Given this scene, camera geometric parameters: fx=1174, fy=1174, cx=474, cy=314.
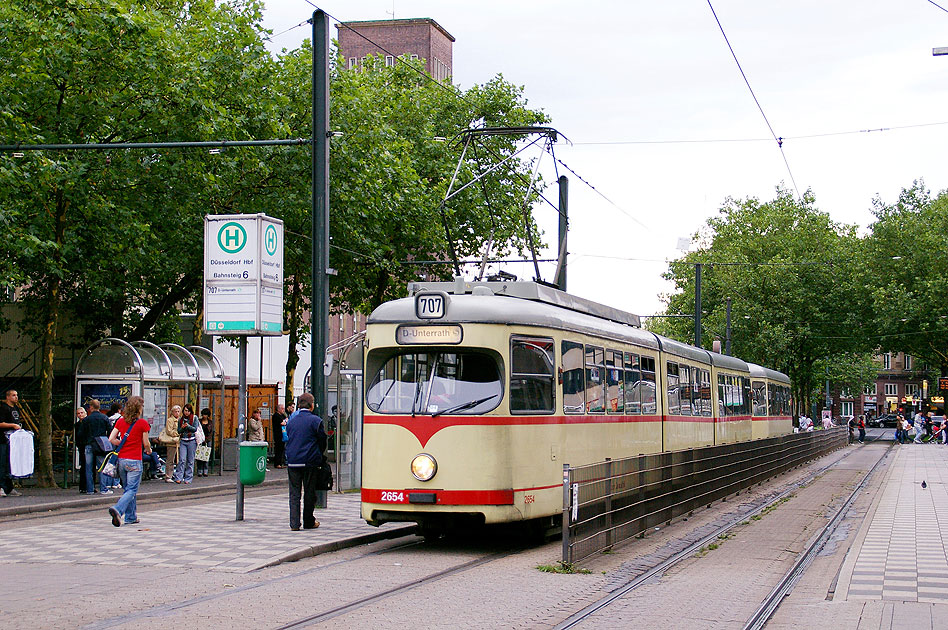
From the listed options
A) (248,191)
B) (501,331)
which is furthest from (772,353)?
(501,331)

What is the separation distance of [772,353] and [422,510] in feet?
166

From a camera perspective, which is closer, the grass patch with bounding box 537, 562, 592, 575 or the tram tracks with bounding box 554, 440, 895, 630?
the tram tracks with bounding box 554, 440, 895, 630

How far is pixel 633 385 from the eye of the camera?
17.9 metres

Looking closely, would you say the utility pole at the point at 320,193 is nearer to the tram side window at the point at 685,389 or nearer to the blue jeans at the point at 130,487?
the blue jeans at the point at 130,487

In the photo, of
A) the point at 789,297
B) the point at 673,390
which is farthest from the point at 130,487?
the point at 789,297

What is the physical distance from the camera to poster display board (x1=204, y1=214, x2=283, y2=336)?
52.2 feet

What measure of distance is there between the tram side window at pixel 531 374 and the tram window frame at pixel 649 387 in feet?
15.5

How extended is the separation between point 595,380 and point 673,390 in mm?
5936

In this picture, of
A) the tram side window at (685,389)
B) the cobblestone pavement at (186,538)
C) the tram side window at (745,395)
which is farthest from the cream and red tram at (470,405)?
the tram side window at (745,395)

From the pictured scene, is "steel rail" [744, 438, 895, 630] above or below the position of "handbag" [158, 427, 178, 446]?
below

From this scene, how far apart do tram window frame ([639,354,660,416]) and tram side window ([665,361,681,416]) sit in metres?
1.01

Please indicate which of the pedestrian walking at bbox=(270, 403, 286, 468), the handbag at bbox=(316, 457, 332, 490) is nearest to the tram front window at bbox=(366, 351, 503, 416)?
the handbag at bbox=(316, 457, 332, 490)

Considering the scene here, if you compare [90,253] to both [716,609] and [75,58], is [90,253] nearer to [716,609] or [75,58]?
[75,58]

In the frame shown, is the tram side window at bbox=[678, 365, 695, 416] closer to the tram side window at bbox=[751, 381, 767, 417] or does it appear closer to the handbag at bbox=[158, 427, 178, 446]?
the handbag at bbox=[158, 427, 178, 446]
